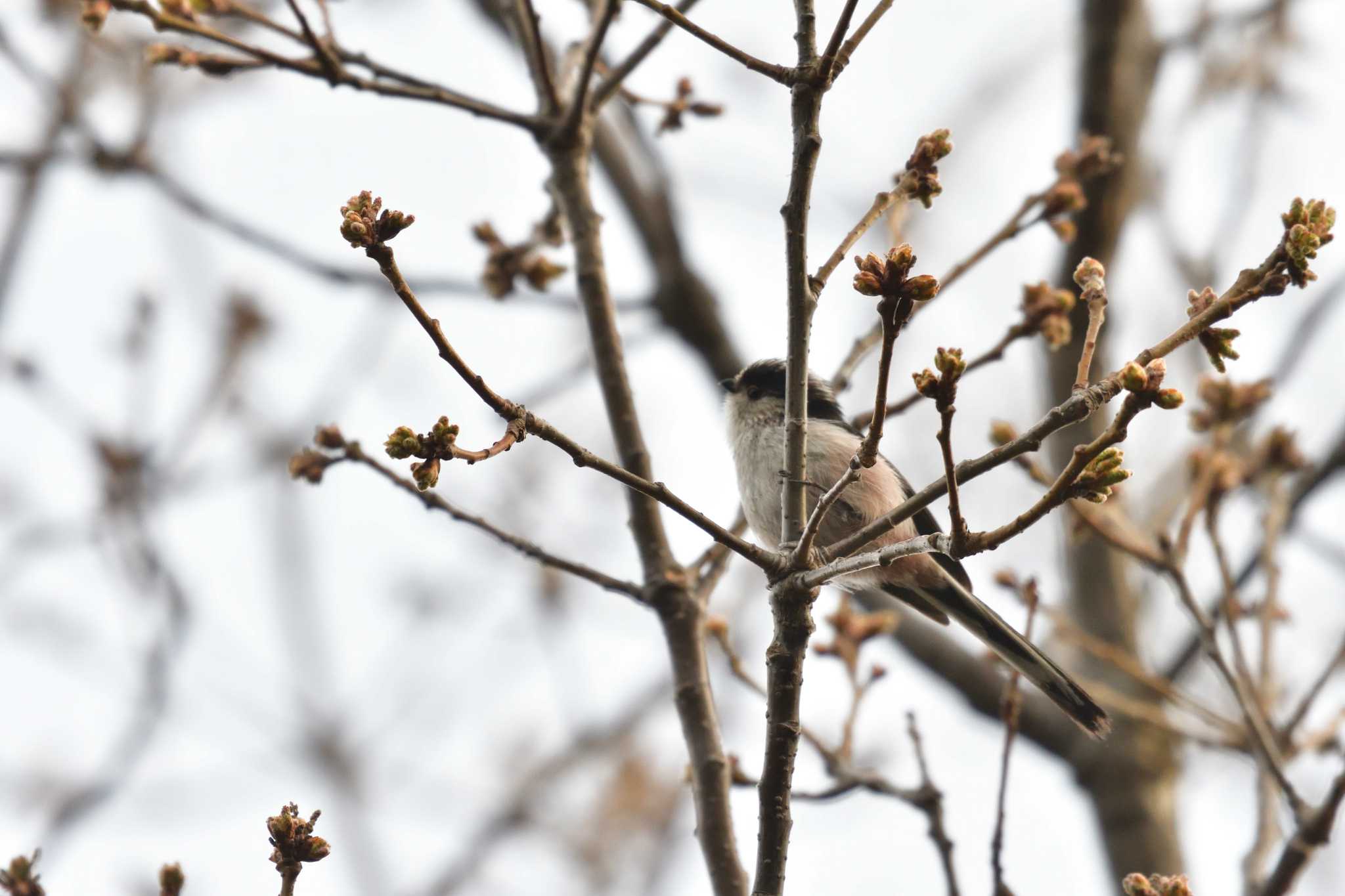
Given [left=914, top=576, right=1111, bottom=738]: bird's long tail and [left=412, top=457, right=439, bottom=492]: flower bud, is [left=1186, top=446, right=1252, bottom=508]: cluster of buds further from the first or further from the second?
[left=412, top=457, right=439, bottom=492]: flower bud

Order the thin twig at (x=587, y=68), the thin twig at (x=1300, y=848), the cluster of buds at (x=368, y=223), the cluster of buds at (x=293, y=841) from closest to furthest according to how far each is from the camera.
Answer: the cluster of buds at (x=368, y=223), the cluster of buds at (x=293, y=841), the thin twig at (x=1300, y=848), the thin twig at (x=587, y=68)

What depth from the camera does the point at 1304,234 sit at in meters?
1.83

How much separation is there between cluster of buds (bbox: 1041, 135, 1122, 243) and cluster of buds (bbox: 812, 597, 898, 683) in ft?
4.04

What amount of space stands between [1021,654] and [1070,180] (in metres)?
1.41

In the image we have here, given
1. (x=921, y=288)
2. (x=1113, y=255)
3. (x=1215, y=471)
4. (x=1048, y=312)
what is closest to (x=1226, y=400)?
(x=1215, y=471)

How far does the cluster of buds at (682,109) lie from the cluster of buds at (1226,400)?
1714 millimetres

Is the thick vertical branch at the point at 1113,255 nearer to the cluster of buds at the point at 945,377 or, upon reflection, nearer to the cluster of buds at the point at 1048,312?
the cluster of buds at the point at 1048,312

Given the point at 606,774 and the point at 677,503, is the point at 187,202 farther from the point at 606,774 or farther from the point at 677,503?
the point at 606,774

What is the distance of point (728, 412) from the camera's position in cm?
459

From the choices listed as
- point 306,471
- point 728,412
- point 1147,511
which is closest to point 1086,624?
point 1147,511

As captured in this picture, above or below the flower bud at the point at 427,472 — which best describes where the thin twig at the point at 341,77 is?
above

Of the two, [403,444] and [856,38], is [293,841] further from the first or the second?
[856,38]

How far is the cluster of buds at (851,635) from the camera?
342cm

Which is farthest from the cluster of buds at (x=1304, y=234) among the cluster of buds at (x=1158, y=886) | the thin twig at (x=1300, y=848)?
the thin twig at (x=1300, y=848)
